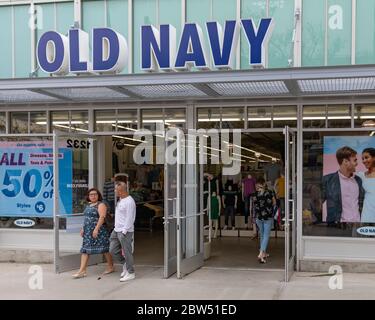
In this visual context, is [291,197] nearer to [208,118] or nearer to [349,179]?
[349,179]

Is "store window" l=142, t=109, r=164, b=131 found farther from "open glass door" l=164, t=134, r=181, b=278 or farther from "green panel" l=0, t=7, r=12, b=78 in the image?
"green panel" l=0, t=7, r=12, b=78

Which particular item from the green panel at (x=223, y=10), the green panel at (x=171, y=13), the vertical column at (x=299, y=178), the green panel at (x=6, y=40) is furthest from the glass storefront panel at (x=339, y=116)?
the green panel at (x=6, y=40)

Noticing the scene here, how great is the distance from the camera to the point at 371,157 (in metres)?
8.91

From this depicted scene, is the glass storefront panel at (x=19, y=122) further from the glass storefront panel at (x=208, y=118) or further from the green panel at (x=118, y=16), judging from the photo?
the glass storefront panel at (x=208, y=118)

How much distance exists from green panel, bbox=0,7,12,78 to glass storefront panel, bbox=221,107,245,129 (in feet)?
14.9

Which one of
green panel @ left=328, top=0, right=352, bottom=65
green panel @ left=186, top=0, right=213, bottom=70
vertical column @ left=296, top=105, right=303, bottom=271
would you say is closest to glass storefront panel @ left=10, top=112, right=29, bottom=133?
green panel @ left=186, top=0, right=213, bottom=70

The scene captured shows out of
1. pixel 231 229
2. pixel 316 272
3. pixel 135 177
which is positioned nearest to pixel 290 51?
pixel 316 272

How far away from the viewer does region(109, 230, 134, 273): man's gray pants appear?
335 inches

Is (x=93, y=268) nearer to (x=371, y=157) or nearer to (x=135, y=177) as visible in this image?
(x=371, y=157)

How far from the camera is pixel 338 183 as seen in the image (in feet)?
29.7

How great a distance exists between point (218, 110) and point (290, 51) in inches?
65.8

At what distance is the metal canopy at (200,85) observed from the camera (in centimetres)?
713

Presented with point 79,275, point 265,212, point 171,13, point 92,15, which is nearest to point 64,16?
point 92,15

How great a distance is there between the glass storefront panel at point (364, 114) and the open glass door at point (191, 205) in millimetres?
2779
